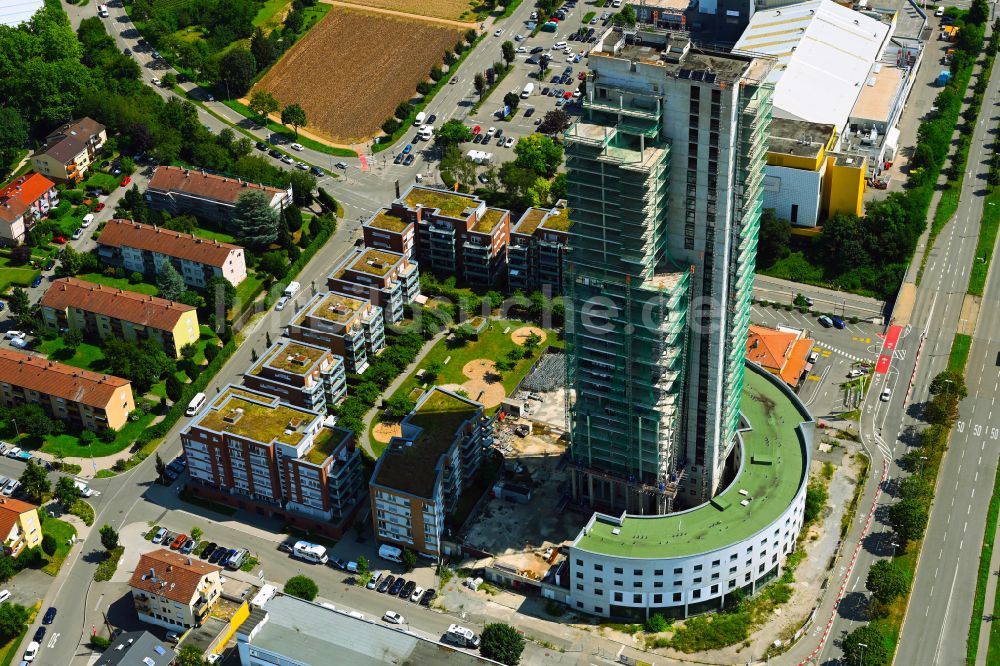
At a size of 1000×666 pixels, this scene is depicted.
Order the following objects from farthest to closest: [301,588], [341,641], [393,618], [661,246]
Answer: [301,588] → [393,618] → [341,641] → [661,246]

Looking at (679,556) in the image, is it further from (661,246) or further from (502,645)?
(661,246)

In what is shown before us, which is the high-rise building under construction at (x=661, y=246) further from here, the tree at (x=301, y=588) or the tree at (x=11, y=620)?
the tree at (x=11, y=620)

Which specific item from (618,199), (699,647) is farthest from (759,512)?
(618,199)

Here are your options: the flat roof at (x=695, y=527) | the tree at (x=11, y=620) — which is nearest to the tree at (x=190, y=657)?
the tree at (x=11, y=620)

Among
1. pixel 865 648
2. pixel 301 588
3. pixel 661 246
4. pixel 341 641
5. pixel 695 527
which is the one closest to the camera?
pixel 865 648

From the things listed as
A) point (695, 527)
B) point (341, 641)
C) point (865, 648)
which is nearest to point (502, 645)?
point (341, 641)

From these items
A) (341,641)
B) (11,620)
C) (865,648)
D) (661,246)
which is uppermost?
(661,246)

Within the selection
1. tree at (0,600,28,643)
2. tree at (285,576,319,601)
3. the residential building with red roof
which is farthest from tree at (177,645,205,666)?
tree at (0,600,28,643)
